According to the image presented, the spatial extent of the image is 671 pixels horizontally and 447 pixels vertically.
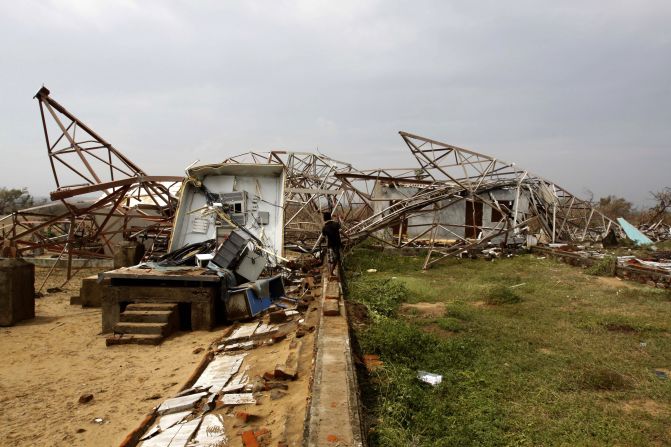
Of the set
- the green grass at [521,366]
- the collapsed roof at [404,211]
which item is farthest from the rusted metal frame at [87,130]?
the green grass at [521,366]

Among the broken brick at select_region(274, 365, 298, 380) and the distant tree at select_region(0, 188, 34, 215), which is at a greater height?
the distant tree at select_region(0, 188, 34, 215)

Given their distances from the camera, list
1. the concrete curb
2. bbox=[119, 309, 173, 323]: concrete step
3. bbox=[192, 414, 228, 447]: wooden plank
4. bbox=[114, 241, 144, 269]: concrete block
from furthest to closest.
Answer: bbox=[114, 241, 144, 269]: concrete block < bbox=[119, 309, 173, 323]: concrete step < bbox=[192, 414, 228, 447]: wooden plank < the concrete curb

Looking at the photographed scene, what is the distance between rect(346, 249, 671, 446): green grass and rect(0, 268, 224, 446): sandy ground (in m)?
2.52

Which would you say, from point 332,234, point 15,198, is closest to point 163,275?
point 332,234

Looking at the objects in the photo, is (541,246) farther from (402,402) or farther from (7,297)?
(7,297)

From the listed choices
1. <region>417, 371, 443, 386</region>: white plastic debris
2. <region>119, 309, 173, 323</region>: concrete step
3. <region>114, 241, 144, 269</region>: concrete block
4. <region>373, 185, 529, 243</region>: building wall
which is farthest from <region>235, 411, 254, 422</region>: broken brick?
<region>373, 185, 529, 243</region>: building wall

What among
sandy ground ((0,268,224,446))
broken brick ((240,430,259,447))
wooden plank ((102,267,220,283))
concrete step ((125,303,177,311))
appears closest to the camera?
broken brick ((240,430,259,447))

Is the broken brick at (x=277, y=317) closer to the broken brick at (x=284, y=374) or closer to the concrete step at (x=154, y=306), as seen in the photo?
the concrete step at (x=154, y=306)

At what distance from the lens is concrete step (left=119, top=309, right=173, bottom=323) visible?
24.3 ft

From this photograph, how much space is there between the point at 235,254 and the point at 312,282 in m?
2.44

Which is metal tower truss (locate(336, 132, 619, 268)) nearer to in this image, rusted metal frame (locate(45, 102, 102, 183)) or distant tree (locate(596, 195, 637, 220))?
rusted metal frame (locate(45, 102, 102, 183))

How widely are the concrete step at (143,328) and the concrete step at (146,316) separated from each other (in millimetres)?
150

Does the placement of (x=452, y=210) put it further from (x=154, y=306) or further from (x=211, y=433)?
(x=211, y=433)

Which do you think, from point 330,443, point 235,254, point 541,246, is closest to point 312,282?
point 235,254
